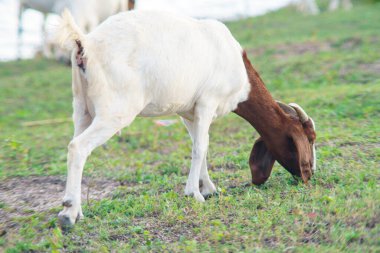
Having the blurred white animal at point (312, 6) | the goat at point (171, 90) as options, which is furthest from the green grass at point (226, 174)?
the blurred white animal at point (312, 6)

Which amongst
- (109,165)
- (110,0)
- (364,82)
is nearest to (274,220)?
(109,165)

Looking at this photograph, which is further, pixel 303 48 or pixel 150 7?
pixel 150 7

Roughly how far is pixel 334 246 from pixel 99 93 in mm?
1922

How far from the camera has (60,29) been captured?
467 centimetres

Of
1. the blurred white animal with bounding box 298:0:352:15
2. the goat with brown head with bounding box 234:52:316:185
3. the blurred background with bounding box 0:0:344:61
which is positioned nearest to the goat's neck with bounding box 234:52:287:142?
the goat with brown head with bounding box 234:52:316:185

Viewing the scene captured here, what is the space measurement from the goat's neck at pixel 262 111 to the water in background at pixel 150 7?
10173mm

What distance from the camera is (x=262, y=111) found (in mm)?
5840

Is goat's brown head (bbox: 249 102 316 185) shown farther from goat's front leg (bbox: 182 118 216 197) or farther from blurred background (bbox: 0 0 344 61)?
blurred background (bbox: 0 0 344 61)

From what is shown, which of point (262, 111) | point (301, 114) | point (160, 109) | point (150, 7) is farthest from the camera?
point (150, 7)

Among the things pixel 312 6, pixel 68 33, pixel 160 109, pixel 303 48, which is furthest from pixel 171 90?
pixel 312 6

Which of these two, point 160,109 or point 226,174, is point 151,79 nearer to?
point 160,109

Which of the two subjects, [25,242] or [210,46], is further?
[210,46]

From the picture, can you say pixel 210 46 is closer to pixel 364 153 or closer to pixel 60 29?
pixel 60 29

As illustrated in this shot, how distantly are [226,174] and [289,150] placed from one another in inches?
30.0
